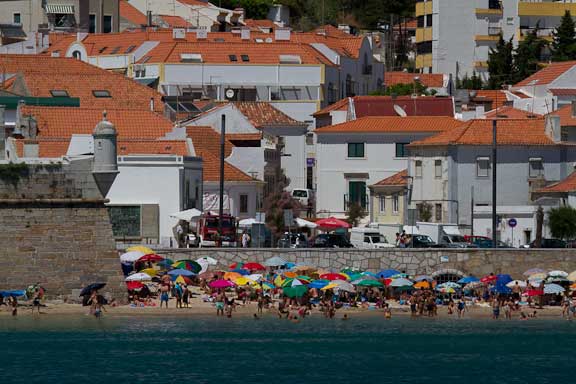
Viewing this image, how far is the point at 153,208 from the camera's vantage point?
89.6 meters

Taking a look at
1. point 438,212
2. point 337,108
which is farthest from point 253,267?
point 337,108

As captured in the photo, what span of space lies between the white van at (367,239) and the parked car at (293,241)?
7.64 ft

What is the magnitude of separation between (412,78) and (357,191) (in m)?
39.9

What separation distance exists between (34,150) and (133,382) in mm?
23512

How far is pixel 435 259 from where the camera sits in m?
86.6

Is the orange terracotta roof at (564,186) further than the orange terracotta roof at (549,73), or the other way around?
the orange terracotta roof at (549,73)

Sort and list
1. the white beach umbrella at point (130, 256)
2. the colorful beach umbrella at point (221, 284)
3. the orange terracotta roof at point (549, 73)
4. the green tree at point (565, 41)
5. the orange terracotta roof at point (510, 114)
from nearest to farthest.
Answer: the colorful beach umbrella at point (221, 284) < the white beach umbrella at point (130, 256) < the orange terracotta roof at point (510, 114) < the orange terracotta roof at point (549, 73) < the green tree at point (565, 41)

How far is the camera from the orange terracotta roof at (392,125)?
365ft

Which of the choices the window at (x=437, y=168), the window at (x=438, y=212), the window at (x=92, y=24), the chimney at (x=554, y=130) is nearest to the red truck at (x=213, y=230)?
the window at (x=438, y=212)

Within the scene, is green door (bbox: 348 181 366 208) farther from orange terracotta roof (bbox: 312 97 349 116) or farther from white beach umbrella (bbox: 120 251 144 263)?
white beach umbrella (bbox: 120 251 144 263)

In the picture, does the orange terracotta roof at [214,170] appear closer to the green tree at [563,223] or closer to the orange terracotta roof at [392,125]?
the orange terracotta roof at [392,125]

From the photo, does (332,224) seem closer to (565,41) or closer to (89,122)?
(89,122)

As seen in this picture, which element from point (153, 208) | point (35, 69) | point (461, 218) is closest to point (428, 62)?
point (35, 69)

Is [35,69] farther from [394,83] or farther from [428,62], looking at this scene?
[428,62]
